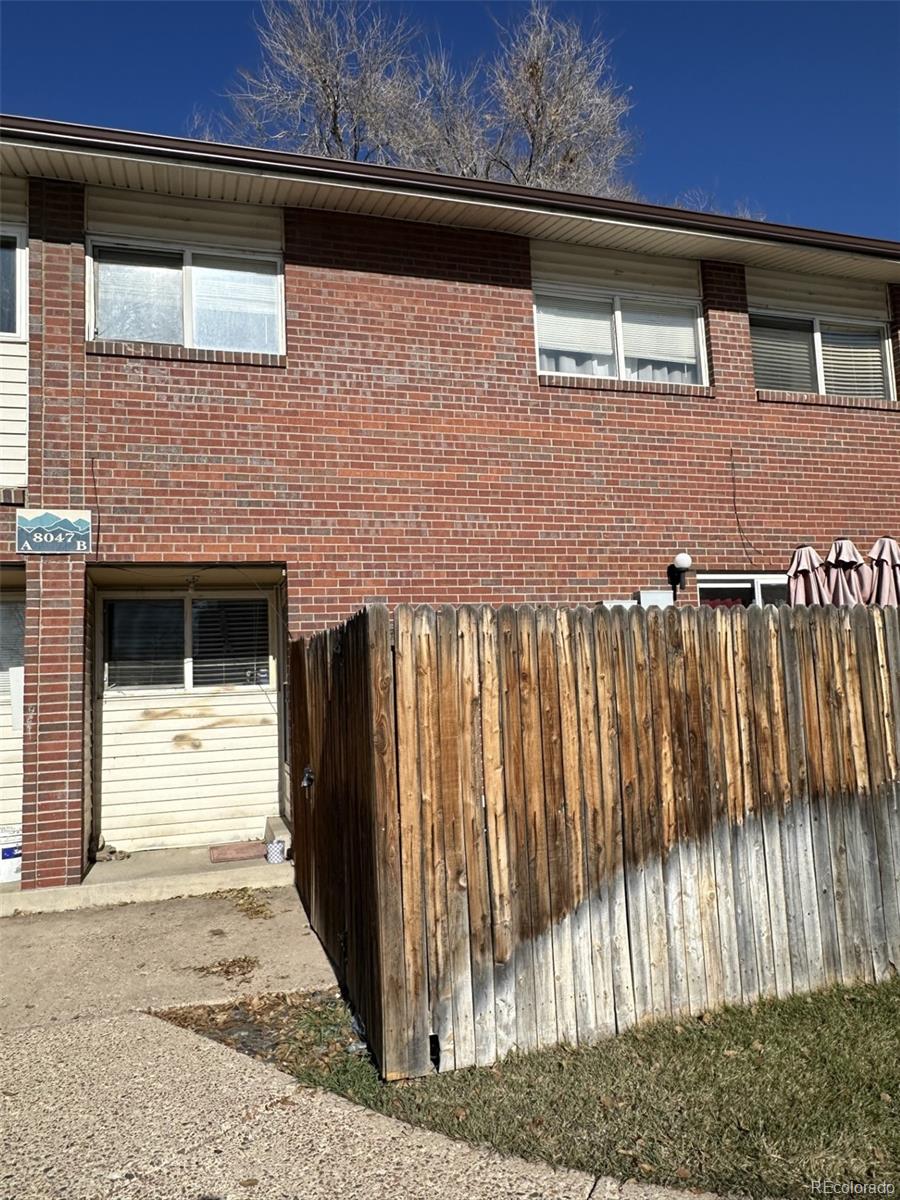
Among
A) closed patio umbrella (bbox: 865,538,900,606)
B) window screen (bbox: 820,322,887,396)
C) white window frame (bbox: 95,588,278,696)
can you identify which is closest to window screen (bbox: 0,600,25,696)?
white window frame (bbox: 95,588,278,696)

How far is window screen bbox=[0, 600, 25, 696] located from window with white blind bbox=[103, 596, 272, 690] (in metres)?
0.76

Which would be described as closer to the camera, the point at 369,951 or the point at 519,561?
the point at 369,951

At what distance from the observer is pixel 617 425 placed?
8.76 meters

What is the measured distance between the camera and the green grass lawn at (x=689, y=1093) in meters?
2.98

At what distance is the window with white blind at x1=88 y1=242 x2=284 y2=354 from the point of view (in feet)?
24.7

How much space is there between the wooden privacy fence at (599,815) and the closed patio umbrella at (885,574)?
2591mm

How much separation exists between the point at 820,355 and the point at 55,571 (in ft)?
28.1

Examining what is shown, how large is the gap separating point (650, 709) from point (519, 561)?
4052 millimetres

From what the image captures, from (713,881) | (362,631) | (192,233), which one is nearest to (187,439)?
(192,233)

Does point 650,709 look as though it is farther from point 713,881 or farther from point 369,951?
point 369,951

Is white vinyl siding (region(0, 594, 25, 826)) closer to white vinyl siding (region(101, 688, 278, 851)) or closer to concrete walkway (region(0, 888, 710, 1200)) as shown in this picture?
white vinyl siding (region(101, 688, 278, 851))

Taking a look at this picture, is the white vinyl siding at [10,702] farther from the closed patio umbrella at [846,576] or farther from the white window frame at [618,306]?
the closed patio umbrella at [846,576]

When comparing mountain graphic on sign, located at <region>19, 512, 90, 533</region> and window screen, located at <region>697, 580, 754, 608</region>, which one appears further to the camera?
window screen, located at <region>697, 580, 754, 608</region>

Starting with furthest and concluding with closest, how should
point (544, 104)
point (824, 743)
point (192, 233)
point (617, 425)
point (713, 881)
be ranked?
point (544, 104) < point (617, 425) < point (192, 233) < point (824, 743) < point (713, 881)
